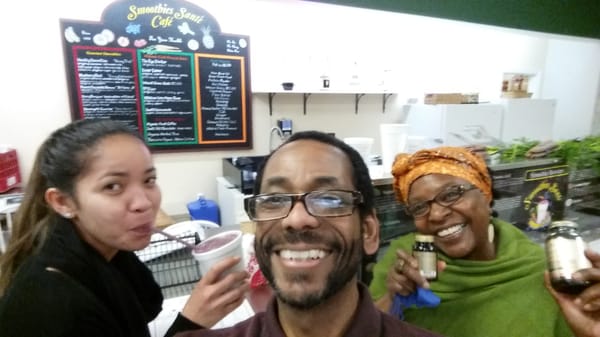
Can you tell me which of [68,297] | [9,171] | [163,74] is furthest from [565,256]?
[9,171]

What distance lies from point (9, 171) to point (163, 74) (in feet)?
4.34

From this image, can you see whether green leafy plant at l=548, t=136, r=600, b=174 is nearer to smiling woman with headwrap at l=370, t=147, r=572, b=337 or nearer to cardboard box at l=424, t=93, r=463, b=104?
smiling woman with headwrap at l=370, t=147, r=572, b=337

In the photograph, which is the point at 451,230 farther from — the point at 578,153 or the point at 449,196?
the point at 578,153

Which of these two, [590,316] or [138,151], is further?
[138,151]

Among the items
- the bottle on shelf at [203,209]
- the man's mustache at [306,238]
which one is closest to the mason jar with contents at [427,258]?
the man's mustache at [306,238]

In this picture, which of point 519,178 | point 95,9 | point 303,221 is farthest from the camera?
point 95,9

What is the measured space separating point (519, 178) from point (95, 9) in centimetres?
313

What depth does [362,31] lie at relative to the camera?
3527 millimetres

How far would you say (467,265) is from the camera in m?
1.27

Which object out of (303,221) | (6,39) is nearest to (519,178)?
(303,221)

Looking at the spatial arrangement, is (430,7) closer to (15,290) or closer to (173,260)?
(173,260)

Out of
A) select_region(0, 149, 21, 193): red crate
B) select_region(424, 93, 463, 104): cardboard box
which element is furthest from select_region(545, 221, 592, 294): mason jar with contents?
select_region(0, 149, 21, 193): red crate

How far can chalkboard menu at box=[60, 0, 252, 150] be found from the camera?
2762 millimetres

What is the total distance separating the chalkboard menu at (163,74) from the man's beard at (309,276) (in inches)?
93.6
